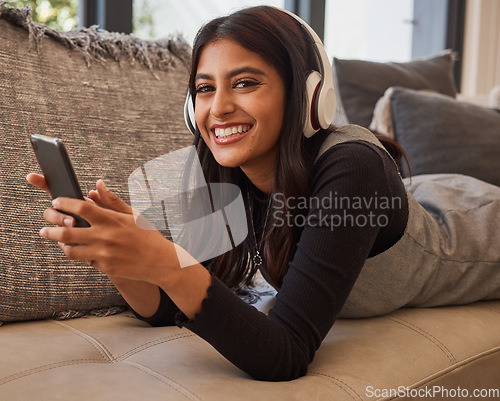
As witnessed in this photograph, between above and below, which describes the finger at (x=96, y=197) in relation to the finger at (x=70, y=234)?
above

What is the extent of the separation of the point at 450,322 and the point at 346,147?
400 millimetres

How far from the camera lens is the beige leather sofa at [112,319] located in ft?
2.40

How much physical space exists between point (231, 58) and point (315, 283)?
15.4 inches

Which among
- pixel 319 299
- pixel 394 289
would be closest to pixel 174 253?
pixel 319 299

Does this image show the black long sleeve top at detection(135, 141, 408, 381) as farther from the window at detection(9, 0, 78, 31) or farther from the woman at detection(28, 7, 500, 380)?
the window at detection(9, 0, 78, 31)

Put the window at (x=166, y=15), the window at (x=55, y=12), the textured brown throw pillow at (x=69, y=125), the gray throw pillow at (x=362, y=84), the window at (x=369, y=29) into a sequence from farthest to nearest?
1. the window at (x=369, y=29)
2. the window at (x=166, y=15)
3. the window at (x=55, y=12)
4. the gray throw pillow at (x=362, y=84)
5. the textured brown throw pillow at (x=69, y=125)

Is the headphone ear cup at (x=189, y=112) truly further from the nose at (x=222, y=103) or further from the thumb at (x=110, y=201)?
the thumb at (x=110, y=201)

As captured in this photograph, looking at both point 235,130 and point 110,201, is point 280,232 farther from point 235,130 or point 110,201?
point 110,201

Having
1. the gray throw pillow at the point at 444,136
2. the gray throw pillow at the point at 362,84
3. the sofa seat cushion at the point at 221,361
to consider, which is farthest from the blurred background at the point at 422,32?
the sofa seat cushion at the point at 221,361

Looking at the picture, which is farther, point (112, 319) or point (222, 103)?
point (112, 319)

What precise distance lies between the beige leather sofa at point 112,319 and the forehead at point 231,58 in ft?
0.97

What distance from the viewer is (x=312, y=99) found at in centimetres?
89

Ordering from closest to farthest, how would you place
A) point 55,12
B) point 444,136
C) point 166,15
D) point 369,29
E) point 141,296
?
point 141,296, point 444,136, point 55,12, point 166,15, point 369,29

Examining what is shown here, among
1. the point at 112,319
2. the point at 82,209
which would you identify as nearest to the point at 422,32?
the point at 112,319
